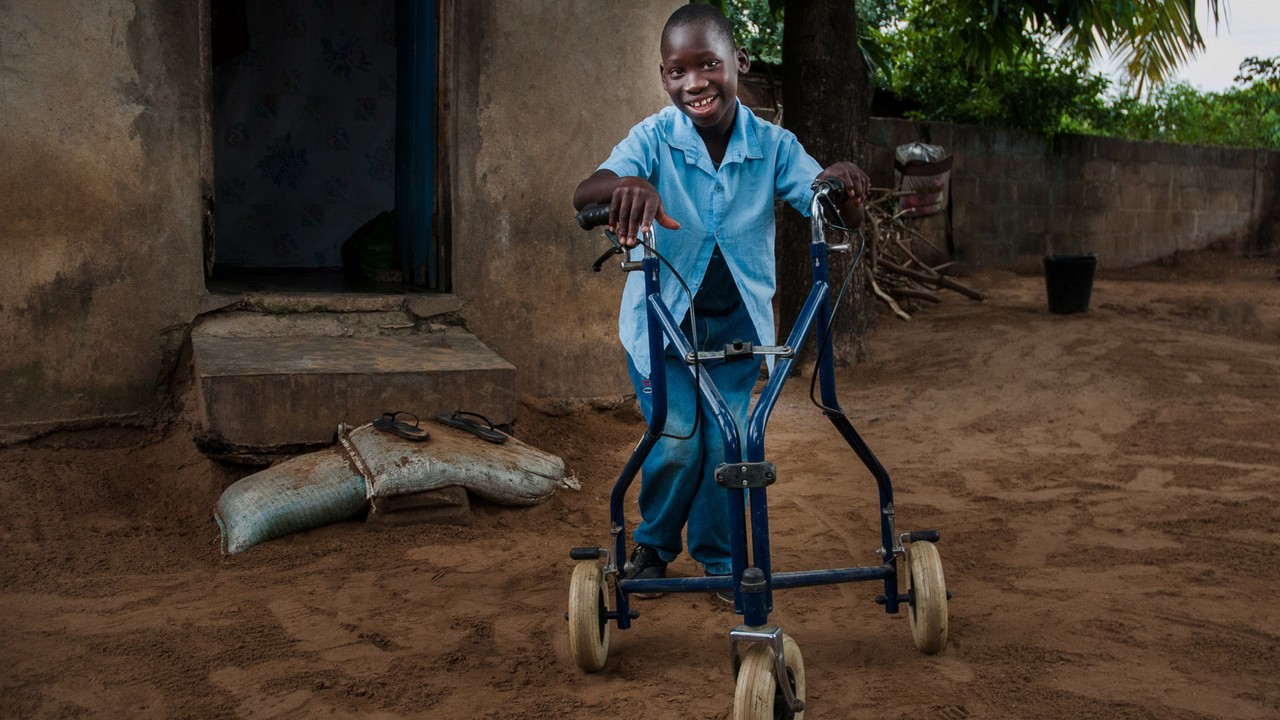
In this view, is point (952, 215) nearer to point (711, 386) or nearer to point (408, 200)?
point (408, 200)

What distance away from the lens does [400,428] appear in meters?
4.03

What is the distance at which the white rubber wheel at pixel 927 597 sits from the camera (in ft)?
8.58

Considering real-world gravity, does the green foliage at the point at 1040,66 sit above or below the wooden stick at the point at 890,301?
above

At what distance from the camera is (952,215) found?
1086cm

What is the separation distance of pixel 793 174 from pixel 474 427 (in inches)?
77.2

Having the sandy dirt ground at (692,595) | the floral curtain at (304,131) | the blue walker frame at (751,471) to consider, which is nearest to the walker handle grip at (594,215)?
the blue walker frame at (751,471)

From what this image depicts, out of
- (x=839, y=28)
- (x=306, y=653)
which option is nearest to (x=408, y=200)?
(x=839, y=28)

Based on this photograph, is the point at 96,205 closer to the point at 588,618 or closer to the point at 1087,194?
the point at 588,618

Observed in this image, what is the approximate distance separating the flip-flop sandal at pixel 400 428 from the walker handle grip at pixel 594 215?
70.6 inches

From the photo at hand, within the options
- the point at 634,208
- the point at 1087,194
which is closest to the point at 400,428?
the point at 634,208

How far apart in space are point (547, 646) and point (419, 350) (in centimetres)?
211

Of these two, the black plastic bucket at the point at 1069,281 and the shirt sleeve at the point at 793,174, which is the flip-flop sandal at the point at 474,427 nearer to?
the shirt sleeve at the point at 793,174

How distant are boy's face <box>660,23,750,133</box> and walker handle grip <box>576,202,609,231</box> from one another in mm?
385

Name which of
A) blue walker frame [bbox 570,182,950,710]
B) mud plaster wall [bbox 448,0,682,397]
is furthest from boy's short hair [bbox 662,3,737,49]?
mud plaster wall [bbox 448,0,682,397]
